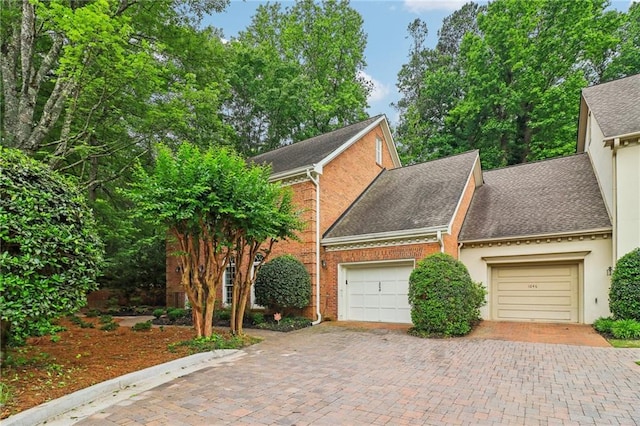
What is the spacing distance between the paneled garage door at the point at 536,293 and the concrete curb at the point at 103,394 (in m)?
8.83

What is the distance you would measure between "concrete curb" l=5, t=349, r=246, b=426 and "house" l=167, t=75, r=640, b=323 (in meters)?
5.74

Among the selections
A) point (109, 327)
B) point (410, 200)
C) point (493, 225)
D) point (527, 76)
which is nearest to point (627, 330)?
point (493, 225)

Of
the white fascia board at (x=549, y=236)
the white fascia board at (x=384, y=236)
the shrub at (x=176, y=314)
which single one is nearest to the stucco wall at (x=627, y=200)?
the white fascia board at (x=549, y=236)

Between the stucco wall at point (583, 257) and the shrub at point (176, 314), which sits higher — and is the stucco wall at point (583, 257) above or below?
above

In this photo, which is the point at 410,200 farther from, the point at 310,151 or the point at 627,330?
the point at 627,330

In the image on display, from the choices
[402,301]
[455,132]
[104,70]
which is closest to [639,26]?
[455,132]

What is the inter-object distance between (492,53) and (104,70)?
73.5 feet

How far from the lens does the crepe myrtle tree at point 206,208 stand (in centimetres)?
730

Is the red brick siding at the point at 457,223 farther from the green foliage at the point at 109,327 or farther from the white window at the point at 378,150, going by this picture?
the green foliage at the point at 109,327

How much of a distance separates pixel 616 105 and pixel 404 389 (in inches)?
443

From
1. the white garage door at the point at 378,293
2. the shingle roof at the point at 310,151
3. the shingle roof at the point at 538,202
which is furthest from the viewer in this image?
the shingle roof at the point at 310,151

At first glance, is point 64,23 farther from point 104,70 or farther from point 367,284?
point 367,284

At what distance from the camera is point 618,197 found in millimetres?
9188

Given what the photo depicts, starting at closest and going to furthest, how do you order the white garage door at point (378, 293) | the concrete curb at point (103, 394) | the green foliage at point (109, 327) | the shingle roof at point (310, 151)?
1. the concrete curb at point (103, 394)
2. the green foliage at point (109, 327)
3. the white garage door at point (378, 293)
4. the shingle roof at point (310, 151)
